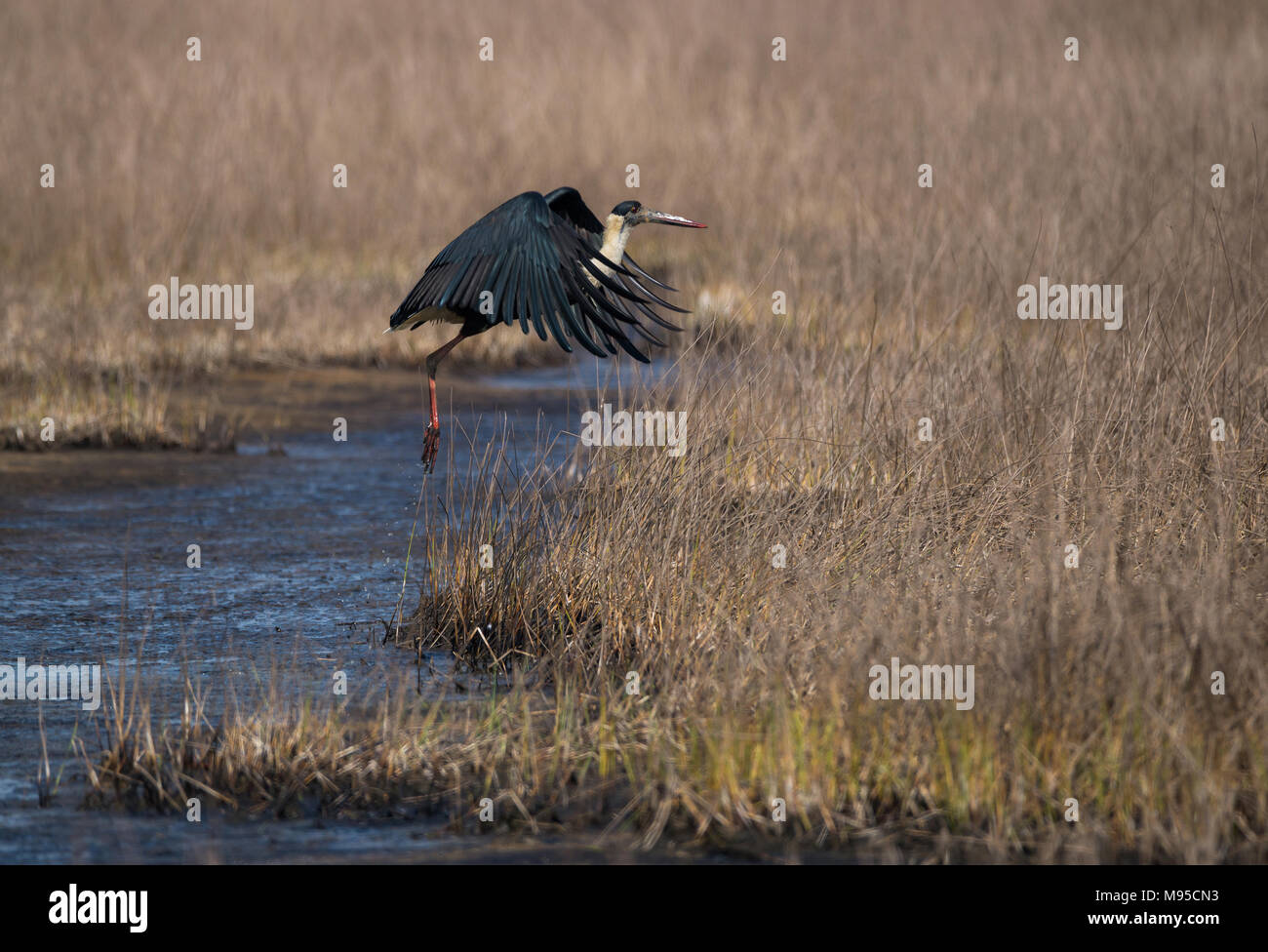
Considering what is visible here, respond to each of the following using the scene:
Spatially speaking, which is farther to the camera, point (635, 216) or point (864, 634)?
point (635, 216)

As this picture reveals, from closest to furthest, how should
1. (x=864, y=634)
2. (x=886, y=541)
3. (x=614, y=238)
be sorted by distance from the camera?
1. (x=864, y=634)
2. (x=886, y=541)
3. (x=614, y=238)

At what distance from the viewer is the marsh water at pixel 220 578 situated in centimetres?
421

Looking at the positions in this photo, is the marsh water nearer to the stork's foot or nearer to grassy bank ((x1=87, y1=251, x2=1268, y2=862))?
the stork's foot

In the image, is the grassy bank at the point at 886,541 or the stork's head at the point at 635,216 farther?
the stork's head at the point at 635,216

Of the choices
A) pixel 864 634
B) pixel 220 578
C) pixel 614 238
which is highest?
pixel 614 238

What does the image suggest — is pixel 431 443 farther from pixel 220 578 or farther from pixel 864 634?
pixel 864 634

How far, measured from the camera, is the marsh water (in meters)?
4.21

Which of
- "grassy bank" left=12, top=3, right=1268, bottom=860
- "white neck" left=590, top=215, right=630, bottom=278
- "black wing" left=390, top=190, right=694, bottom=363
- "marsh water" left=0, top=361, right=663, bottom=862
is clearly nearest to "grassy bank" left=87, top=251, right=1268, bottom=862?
"grassy bank" left=12, top=3, right=1268, bottom=860

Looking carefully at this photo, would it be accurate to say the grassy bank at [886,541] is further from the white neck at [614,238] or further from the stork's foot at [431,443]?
the white neck at [614,238]

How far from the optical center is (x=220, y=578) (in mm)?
6879

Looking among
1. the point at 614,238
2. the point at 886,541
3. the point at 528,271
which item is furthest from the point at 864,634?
the point at 614,238

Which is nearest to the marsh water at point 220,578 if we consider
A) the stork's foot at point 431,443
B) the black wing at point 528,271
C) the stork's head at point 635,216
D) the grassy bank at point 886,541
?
the stork's foot at point 431,443

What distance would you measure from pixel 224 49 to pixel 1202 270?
40.5ft
